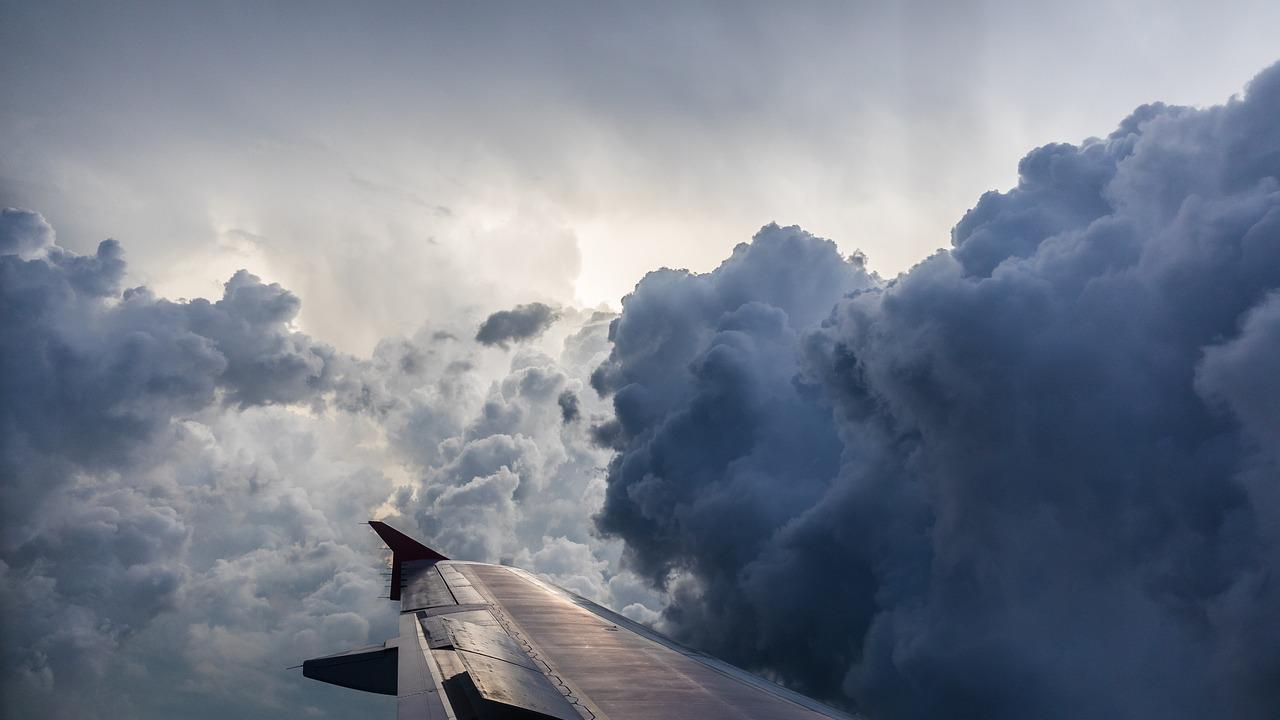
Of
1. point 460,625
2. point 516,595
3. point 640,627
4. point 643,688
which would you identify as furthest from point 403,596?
point 643,688

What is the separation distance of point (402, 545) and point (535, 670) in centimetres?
2195

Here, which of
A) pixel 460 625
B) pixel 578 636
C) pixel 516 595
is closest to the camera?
pixel 460 625

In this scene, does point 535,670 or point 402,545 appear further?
point 402,545

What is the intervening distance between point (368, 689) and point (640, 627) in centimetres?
1290

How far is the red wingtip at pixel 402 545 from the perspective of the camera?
1302 inches

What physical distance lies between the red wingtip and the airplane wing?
6.65 m

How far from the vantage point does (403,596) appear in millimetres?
25688

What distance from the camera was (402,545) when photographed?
34.7m

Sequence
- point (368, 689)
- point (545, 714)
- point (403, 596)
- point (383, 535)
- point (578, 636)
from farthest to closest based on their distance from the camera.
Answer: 1. point (383, 535)
2. point (403, 596)
3. point (578, 636)
4. point (368, 689)
5. point (545, 714)

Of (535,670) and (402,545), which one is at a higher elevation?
(402,545)

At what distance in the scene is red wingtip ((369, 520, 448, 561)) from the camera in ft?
108

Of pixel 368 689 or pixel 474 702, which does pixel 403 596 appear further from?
pixel 474 702

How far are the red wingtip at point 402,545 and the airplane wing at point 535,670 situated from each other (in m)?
6.65

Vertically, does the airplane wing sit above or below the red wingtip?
below
